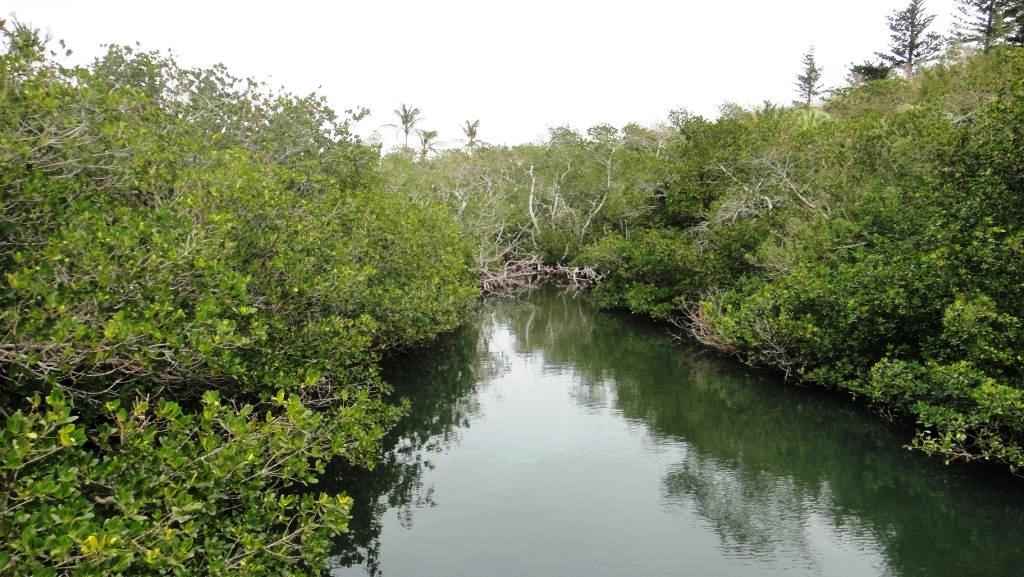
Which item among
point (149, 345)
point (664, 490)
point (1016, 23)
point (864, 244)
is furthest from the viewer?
point (1016, 23)

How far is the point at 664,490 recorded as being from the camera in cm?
1063

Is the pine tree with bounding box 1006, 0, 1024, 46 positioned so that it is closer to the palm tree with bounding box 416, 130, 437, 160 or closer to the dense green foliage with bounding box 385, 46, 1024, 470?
the dense green foliage with bounding box 385, 46, 1024, 470

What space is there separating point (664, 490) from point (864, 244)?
7902mm

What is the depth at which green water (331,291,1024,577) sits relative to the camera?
8570 mm

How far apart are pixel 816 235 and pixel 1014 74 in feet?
15.7

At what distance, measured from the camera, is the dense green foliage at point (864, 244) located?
1038 cm

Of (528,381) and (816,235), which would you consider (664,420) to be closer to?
(528,381)

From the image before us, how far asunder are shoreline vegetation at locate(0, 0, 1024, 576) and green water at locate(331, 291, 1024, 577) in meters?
0.86

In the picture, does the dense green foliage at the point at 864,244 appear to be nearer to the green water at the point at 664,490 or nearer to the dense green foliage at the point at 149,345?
the green water at the point at 664,490

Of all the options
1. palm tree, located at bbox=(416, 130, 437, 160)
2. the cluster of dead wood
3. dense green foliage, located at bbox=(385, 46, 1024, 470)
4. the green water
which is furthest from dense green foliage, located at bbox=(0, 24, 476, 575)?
palm tree, located at bbox=(416, 130, 437, 160)

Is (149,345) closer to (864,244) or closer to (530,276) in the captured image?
(864,244)

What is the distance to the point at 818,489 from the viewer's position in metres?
10.6

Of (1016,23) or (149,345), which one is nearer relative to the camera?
(149,345)

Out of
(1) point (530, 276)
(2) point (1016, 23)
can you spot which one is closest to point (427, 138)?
(1) point (530, 276)
